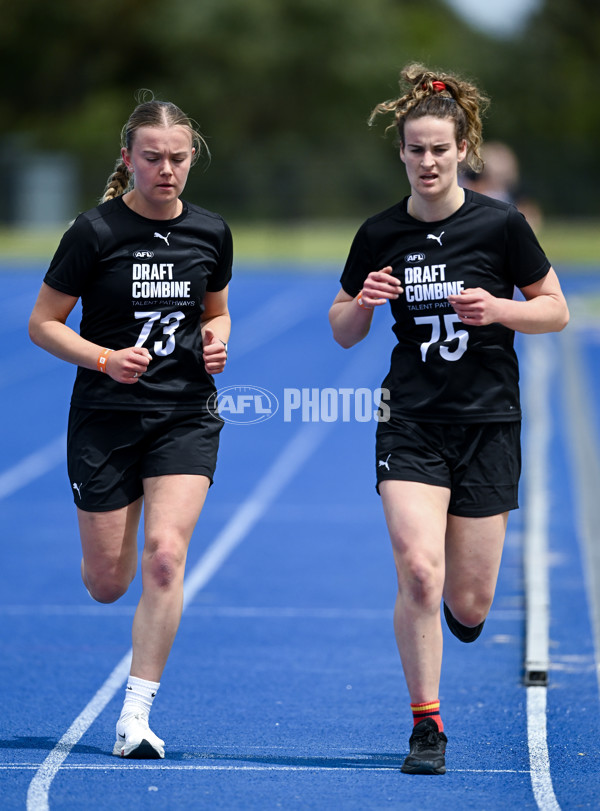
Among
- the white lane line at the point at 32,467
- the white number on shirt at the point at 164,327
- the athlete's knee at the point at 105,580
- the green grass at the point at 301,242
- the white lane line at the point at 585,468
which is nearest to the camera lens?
the white number on shirt at the point at 164,327

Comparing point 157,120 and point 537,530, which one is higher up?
point 157,120

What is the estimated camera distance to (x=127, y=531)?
496cm

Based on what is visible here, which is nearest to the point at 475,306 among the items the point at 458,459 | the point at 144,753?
the point at 458,459

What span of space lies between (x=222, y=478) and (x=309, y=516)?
5.69 feet

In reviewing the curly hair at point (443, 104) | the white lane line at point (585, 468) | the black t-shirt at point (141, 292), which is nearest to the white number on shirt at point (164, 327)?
the black t-shirt at point (141, 292)

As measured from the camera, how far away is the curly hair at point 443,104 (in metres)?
4.65

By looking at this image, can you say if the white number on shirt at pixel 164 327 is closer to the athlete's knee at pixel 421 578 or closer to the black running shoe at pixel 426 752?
the athlete's knee at pixel 421 578

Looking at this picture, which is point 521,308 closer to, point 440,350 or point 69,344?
point 440,350

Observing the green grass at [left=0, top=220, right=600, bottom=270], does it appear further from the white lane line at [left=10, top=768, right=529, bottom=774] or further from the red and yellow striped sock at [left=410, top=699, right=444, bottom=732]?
the red and yellow striped sock at [left=410, top=699, right=444, bottom=732]

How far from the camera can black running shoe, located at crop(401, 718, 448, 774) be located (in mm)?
4527

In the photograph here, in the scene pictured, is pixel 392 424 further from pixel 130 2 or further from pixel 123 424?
pixel 130 2

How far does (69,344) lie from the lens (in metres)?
4.73

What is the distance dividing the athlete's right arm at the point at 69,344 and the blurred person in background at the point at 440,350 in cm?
73

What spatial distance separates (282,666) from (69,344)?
2224 mm
